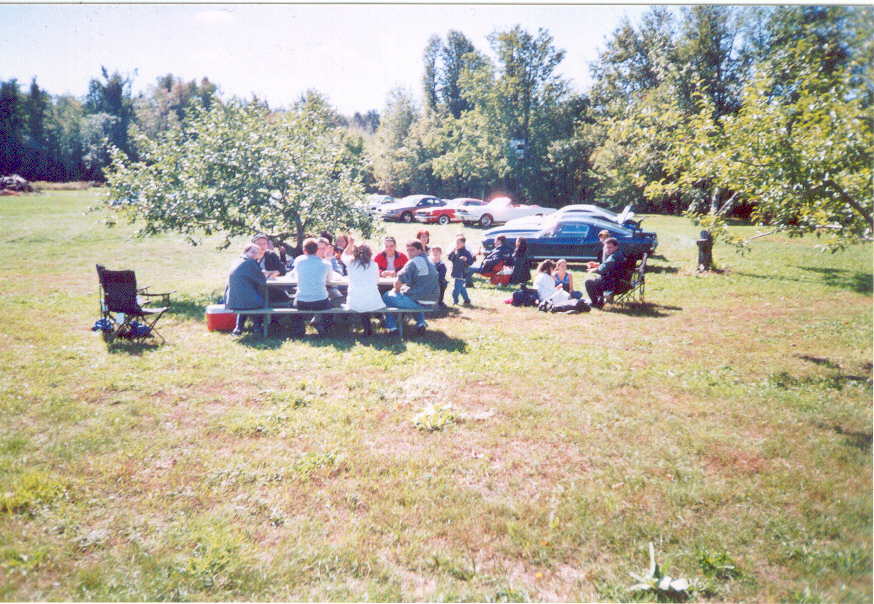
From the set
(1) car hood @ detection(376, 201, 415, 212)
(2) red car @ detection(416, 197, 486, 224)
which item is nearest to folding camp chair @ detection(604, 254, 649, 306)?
(2) red car @ detection(416, 197, 486, 224)

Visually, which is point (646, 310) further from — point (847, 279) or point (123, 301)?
point (123, 301)

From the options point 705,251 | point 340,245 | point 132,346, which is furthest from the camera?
point 705,251

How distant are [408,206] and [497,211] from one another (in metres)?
4.87

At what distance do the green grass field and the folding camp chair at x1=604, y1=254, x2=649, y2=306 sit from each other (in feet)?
6.37

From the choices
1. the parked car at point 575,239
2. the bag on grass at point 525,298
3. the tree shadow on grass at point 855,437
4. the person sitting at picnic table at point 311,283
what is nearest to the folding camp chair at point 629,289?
the bag on grass at point 525,298

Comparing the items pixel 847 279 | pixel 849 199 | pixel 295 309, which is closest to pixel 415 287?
pixel 295 309

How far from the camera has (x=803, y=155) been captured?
4.96 m

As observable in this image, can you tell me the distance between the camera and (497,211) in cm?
2492

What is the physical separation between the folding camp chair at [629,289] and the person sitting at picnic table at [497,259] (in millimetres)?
2800

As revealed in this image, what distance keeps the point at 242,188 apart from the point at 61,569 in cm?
926

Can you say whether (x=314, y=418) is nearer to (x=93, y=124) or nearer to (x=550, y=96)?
(x=93, y=124)

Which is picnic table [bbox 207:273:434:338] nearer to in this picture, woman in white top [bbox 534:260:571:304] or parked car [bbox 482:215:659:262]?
woman in white top [bbox 534:260:571:304]

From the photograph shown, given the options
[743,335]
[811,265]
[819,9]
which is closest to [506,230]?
[811,265]

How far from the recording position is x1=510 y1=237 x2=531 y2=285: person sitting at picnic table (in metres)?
11.2
